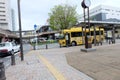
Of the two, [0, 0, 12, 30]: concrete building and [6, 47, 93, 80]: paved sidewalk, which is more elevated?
[0, 0, 12, 30]: concrete building

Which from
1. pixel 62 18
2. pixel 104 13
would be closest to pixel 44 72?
pixel 62 18

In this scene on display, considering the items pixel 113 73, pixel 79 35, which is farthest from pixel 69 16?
pixel 113 73

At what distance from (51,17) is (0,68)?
6112 centimetres

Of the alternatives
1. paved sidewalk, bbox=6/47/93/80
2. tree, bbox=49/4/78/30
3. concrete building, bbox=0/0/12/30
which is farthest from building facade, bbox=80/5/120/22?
paved sidewalk, bbox=6/47/93/80

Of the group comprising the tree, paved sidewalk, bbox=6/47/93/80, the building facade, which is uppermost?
the building facade

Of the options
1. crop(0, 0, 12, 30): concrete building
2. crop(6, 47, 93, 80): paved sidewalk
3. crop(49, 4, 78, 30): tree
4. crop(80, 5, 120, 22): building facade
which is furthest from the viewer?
crop(0, 0, 12, 30): concrete building

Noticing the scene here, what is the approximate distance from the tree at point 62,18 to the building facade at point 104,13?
3807 centimetres

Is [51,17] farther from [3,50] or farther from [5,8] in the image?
[5,8]

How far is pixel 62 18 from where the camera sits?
67.2 m

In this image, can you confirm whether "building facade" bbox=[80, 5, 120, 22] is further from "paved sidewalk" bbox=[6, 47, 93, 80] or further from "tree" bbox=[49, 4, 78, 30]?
"paved sidewalk" bbox=[6, 47, 93, 80]

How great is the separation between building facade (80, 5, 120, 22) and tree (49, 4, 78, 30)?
38071 millimetres

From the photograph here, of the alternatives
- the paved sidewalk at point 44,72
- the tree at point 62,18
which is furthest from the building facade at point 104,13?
the paved sidewalk at point 44,72

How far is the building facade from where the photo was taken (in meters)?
106

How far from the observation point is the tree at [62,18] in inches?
2625
